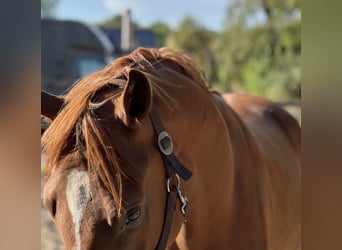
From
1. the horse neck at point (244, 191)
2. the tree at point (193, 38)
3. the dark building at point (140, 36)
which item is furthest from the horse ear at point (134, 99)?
the tree at point (193, 38)

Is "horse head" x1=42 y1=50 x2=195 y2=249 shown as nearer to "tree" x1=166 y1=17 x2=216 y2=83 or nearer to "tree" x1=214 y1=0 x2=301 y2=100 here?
"tree" x1=214 y1=0 x2=301 y2=100

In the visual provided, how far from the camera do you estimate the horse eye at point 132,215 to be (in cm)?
110

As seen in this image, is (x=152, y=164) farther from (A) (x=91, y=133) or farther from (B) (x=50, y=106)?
(B) (x=50, y=106)

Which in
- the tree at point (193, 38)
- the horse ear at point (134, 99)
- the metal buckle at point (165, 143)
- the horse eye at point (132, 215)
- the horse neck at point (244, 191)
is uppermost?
the horse ear at point (134, 99)

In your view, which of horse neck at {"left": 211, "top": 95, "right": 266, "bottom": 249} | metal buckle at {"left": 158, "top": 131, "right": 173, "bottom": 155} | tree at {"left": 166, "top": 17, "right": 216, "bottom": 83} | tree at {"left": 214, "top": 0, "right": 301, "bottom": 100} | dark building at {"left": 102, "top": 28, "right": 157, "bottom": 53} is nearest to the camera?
metal buckle at {"left": 158, "top": 131, "right": 173, "bottom": 155}

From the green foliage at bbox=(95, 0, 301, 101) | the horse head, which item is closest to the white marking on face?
the horse head

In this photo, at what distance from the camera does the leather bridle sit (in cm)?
122

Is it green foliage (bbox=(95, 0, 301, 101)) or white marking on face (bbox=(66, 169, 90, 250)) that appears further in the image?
green foliage (bbox=(95, 0, 301, 101))

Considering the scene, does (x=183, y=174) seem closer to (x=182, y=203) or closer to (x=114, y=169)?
(x=182, y=203)

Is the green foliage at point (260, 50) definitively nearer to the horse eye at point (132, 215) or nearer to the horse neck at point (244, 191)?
the horse neck at point (244, 191)

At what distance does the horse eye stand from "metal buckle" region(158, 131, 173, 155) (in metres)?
0.16

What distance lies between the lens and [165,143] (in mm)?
1219

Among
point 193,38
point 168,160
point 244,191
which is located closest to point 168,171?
point 168,160

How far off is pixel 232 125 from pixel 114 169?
0.64 m
